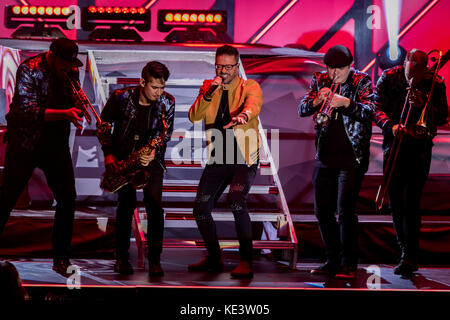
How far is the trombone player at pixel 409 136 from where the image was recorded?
14.0 feet

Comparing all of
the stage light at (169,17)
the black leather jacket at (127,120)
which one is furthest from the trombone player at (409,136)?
the stage light at (169,17)

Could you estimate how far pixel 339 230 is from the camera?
4.48 metres

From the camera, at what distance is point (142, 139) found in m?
4.12

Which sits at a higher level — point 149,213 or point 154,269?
point 149,213

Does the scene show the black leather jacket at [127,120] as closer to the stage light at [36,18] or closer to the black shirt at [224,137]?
the black shirt at [224,137]

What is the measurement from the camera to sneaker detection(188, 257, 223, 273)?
14.2 feet

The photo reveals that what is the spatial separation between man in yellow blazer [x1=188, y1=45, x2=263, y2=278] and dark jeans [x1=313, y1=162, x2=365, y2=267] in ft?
1.77

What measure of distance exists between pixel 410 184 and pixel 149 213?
198 centimetres

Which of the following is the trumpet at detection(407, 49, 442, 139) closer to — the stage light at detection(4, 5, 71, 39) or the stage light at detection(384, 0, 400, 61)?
the stage light at detection(384, 0, 400, 61)

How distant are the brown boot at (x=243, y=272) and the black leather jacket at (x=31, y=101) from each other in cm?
158

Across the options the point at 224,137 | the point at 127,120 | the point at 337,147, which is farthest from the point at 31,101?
the point at 337,147

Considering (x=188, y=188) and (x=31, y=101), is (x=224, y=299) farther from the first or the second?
(x=31, y=101)

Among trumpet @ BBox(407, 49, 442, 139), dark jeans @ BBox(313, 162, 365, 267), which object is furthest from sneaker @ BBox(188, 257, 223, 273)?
trumpet @ BBox(407, 49, 442, 139)
